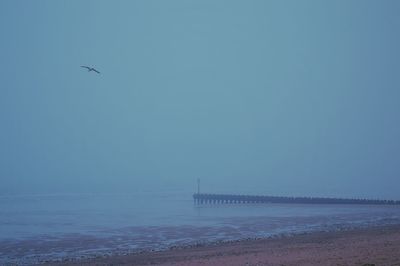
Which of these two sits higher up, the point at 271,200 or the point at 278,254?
the point at 271,200

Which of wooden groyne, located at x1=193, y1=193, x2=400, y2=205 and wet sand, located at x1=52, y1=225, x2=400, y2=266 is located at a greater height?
wooden groyne, located at x1=193, y1=193, x2=400, y2=205

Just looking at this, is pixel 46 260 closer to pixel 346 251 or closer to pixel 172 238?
pixel 172 238

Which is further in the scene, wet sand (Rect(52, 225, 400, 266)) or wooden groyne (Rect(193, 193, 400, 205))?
wooden groyne (Rect(193, 193, 400, 205))

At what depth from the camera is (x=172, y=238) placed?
101 ft

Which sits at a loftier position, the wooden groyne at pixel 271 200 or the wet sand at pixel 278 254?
the wooden groyne at pixel 271 200

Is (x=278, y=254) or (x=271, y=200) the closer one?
(x=278, y=254)

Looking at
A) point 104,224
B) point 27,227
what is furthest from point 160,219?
point 27,227

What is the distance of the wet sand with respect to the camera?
55.7 ft

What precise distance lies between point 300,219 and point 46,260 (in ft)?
82.8

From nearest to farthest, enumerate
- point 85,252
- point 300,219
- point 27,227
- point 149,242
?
point 85,252 → point 149,242 → point 27,227 → point 300,219

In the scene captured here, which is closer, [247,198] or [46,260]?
[46,260]

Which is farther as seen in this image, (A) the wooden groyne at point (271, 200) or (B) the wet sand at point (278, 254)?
(A) the wooden groyne at point (271, 200)

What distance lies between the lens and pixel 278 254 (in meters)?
20.2

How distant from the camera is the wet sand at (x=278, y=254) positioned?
16984 mm
